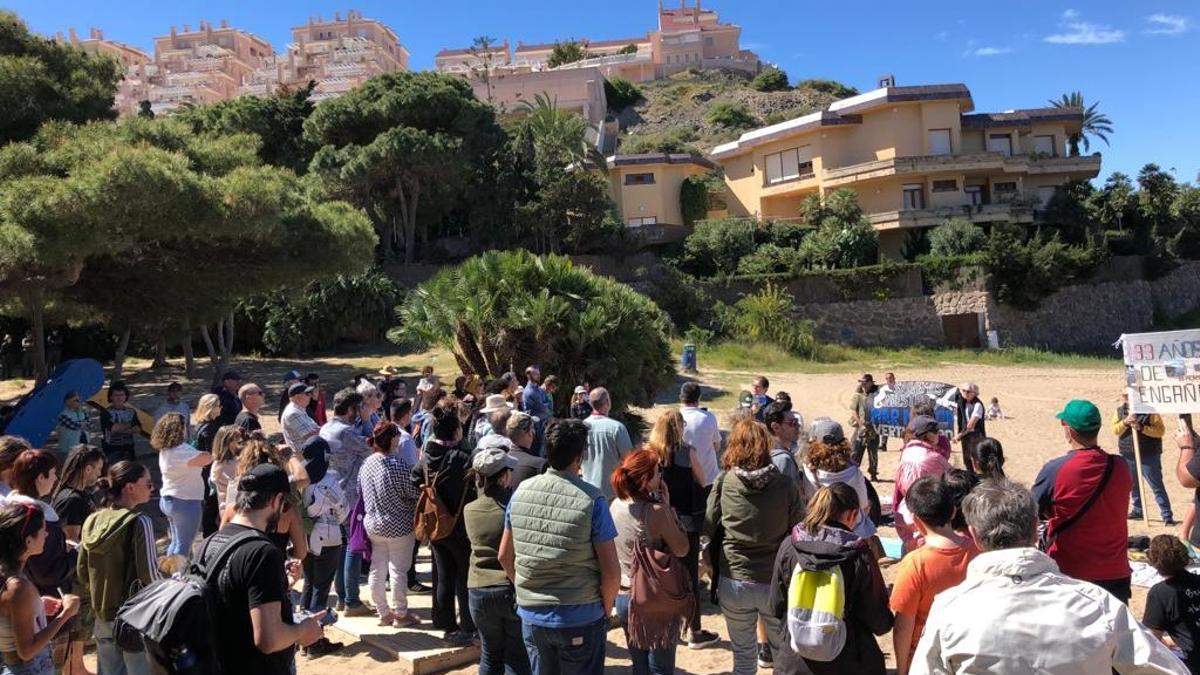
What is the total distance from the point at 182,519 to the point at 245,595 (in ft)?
10.3

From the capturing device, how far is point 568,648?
3.91 metres

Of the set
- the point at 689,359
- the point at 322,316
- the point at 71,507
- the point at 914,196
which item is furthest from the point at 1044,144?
the point at 71,507

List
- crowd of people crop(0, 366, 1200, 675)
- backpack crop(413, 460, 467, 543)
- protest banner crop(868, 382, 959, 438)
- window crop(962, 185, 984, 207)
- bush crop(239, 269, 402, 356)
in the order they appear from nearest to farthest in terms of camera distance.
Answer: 1. crowd of people crop(0, 366, 1200, 675)
2. backpack crop(413, 460, 467, 543)
3. protest banner crop(868, 382, 959, 438)
4. bush crop(239, 269, 402, 356)
5. window crop(962, 185, 984, 207)

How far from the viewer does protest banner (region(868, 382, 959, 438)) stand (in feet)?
40.9

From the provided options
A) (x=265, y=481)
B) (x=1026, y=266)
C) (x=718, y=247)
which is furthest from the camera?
(x=718, y=247)

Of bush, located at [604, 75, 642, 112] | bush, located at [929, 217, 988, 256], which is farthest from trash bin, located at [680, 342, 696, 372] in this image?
bush, located at [604, 75, 642, 112]

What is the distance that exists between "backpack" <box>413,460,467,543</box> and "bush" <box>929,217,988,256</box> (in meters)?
34.1

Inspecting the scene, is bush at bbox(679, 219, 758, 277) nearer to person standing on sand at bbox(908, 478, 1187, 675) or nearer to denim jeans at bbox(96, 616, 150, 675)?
denim jeans at bbox(96, 616, 150, 675)

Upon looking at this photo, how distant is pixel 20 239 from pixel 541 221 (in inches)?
1001

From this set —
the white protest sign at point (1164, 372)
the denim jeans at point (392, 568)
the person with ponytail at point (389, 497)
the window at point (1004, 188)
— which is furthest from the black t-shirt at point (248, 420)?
the window at point (1004, 188)

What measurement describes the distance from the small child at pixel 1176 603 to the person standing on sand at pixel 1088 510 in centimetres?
29

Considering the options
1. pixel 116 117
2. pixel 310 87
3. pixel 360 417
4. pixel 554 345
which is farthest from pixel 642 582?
pixel 310 87

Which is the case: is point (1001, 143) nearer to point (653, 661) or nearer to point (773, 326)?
point (773, 326)

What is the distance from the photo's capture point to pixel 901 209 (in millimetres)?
38219
